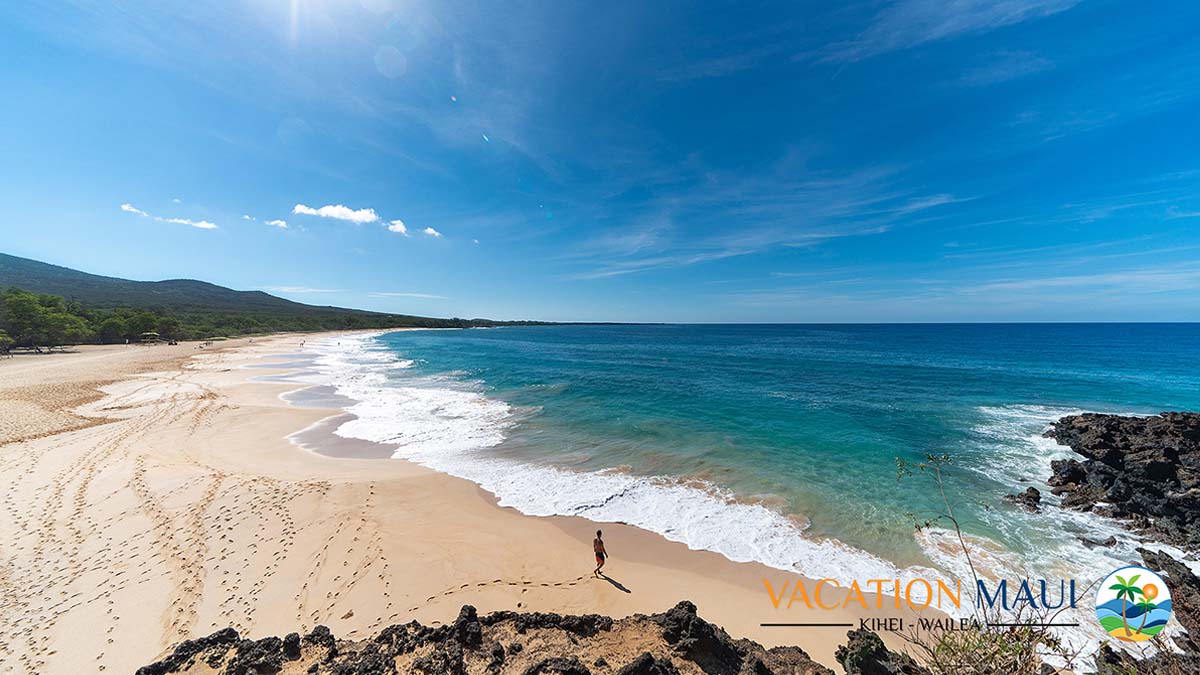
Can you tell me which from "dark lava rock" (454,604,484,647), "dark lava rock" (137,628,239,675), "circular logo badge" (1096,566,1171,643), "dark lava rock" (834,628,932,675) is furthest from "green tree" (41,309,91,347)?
"circular logo badge" (1096,566,1171,643)

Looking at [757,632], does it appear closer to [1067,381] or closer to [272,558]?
[272,558]

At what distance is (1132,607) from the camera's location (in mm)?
6953

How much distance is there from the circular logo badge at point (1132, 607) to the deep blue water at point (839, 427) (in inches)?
94.8

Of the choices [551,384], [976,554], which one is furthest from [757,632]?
[551,384]

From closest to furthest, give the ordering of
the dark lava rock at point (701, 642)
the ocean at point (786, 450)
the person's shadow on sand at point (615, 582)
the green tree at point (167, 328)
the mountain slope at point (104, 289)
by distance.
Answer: the dark lava rock at point (701, 642) → the person's shadow on sand at point (615, 582) → the ocean at point (786, 450) → the green tree at point (167, 328) → the mountain slope at point (104, 289)

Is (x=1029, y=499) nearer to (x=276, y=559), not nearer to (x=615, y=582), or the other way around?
(x=615, y=582)

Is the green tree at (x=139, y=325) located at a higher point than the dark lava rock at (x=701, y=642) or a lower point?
higher

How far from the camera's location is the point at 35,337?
5181cm

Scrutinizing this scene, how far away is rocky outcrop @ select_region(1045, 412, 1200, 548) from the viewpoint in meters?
11.7

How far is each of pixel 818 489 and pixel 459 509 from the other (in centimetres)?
1277

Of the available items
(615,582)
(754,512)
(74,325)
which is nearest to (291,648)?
(615,582)

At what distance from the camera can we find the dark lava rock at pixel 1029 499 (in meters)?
12.9

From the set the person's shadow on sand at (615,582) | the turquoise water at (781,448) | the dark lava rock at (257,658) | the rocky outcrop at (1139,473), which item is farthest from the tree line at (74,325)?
the rocky outcrop at (1139,473)

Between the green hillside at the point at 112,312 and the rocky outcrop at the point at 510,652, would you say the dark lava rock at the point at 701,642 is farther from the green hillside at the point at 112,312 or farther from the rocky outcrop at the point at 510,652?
the green hillside at the point at 112,312
